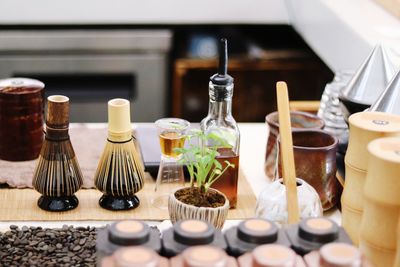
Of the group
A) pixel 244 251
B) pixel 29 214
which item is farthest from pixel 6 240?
pixel 244 251

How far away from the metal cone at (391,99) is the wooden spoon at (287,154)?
0.23 meters

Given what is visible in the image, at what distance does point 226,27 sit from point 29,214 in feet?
6.05

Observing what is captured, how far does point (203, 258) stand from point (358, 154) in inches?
17.0

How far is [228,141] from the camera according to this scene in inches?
62.9

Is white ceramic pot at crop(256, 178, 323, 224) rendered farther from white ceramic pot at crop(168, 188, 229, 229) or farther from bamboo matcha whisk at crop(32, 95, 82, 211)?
bamboo matcha whisk at crop(32, 95, 82, 211)

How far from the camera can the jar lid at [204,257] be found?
92 centimetres

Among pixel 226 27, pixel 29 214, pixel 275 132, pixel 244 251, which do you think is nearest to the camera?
pixel 244 251

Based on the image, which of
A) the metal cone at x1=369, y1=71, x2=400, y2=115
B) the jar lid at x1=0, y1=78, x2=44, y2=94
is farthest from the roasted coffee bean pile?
the metal cone at x1=369, y1=71, x2=400, y2=115

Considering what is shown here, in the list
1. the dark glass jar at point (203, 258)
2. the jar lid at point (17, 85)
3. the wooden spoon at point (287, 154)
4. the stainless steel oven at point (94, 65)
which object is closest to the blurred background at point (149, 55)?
the stainless steel oven at point (94, 65)

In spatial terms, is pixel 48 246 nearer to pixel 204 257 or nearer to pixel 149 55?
pixel 204 257

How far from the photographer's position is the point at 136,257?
926 mm

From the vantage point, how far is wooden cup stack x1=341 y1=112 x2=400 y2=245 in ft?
4.05

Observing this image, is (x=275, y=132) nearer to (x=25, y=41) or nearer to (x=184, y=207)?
(x=184, y=207)

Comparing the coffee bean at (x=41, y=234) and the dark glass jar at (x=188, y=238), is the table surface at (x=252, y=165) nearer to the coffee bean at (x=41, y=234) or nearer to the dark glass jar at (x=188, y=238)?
the coffee bean at (x=41, y=234)
